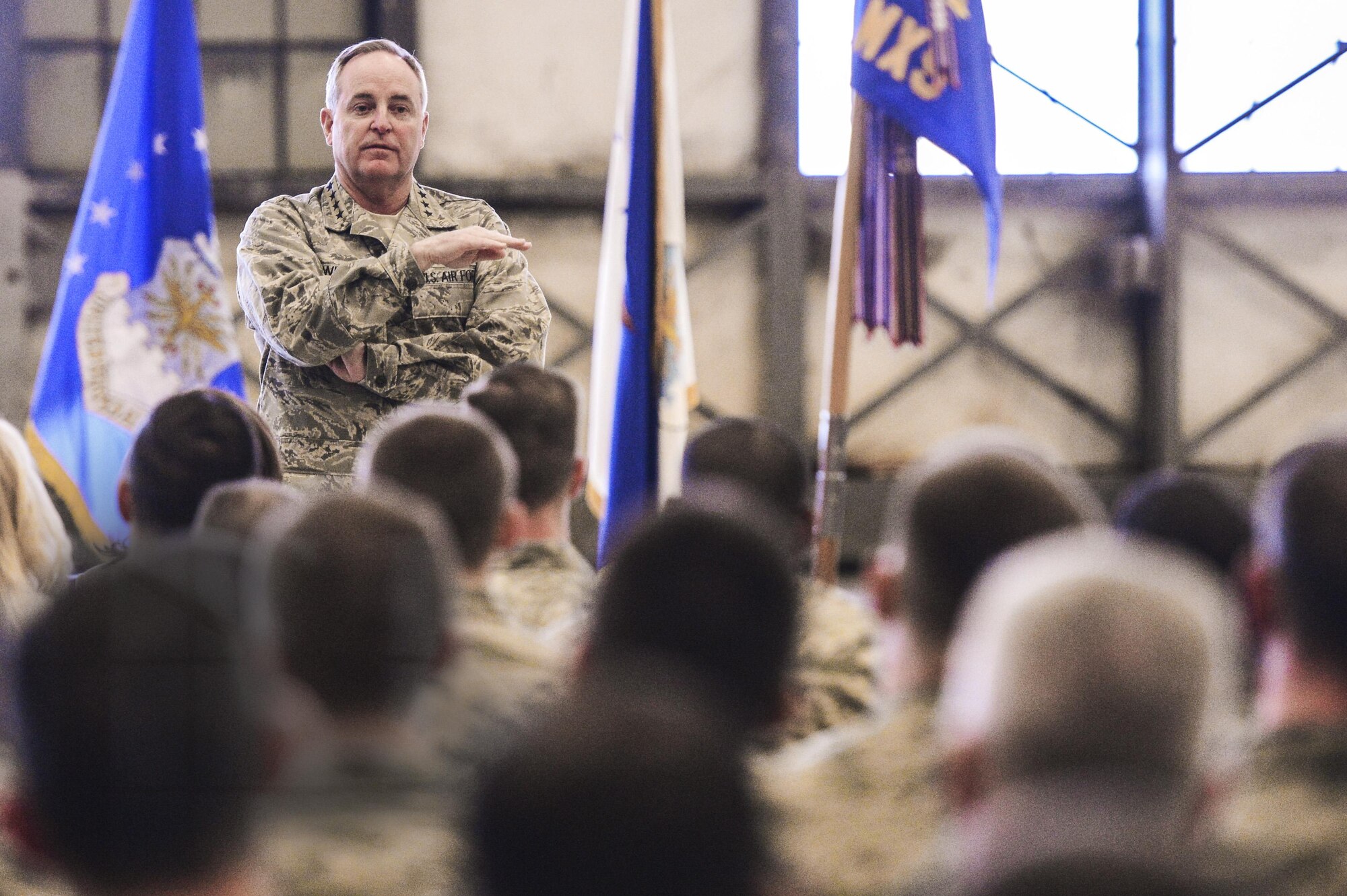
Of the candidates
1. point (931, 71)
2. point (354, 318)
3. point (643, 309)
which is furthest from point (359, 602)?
point (931, 71)

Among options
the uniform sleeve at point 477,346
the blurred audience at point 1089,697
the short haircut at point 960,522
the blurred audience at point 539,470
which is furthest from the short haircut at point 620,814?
the uniform sleeve at point 477,346

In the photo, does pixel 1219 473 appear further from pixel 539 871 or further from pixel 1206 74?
pixel 539 871

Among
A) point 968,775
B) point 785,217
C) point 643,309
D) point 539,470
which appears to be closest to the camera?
point 968,775

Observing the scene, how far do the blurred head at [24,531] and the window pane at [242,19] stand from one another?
427 centimetres

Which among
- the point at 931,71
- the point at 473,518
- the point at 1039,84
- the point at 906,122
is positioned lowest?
the point at 473,518

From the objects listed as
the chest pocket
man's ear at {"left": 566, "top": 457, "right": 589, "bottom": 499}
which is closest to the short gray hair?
the chest pocket

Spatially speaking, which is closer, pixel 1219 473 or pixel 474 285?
pixel 474 285

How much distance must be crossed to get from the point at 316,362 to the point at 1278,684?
197 cm

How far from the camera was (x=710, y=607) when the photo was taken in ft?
4.04

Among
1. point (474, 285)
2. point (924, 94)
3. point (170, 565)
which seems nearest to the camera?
point (170, 565)

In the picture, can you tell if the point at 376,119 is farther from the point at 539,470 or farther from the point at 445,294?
the point at 539,470

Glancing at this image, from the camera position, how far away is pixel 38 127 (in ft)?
20.1

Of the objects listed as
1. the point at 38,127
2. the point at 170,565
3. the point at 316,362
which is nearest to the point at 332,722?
the point at 170,565

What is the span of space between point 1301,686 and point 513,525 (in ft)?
4.44
